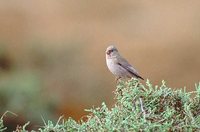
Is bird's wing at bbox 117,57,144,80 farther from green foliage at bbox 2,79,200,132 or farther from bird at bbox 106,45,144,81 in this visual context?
green foliage at bbox 2,79,200,132

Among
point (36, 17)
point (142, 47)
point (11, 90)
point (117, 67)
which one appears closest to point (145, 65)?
point (142, 47)

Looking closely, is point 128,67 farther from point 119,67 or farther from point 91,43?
point 91,43

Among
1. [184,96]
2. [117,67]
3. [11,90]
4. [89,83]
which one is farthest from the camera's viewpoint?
[89,83]

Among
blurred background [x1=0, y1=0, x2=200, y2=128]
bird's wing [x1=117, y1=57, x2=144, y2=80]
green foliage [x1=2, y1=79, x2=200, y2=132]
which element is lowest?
green foliage [x1=2, y1=79, x2=200, y2=132]

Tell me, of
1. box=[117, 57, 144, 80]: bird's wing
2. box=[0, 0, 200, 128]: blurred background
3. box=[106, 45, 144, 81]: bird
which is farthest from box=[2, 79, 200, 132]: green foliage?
box=[0, 0, 200, 128]: blurred background

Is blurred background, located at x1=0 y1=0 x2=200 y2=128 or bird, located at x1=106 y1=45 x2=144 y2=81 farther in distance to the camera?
blurred background, located at x1=0 y1=0 x2=200 y2=128

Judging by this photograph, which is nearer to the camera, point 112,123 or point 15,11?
point 112,123

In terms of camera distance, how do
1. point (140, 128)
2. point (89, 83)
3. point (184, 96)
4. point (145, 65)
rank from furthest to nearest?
point (145, 65)
point (89, 83)
point (184, 96)
point (140, 128)

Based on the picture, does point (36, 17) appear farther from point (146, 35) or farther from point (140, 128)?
point (140, 128)
